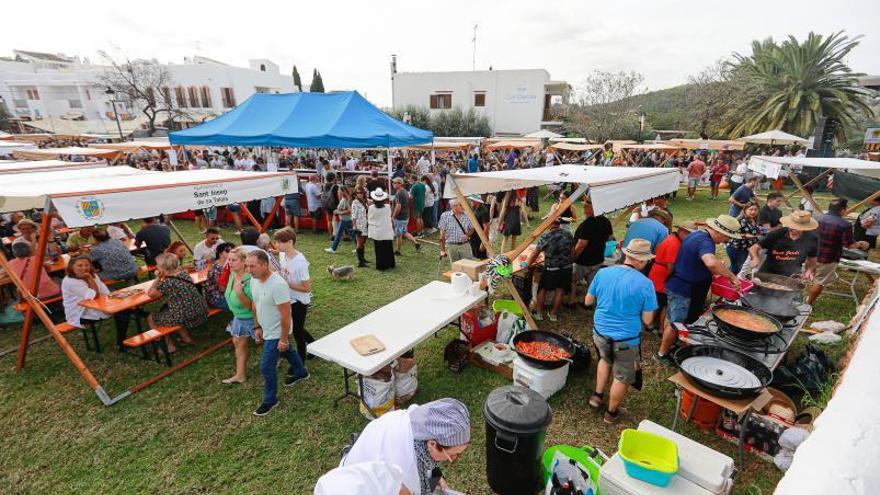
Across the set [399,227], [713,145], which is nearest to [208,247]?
[399,227]

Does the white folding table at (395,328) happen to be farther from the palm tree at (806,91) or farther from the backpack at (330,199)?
the palm tree at (806,91)

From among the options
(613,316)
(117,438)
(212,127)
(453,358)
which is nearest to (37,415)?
(117,438)

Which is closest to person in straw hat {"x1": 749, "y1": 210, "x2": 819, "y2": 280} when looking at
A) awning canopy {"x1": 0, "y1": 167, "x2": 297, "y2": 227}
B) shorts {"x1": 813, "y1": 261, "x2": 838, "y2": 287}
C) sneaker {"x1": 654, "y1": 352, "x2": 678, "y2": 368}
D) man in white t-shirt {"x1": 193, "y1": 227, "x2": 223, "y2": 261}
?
shorts {"x1": 813, "y1": 261, "x2": 838, "y2": 287}

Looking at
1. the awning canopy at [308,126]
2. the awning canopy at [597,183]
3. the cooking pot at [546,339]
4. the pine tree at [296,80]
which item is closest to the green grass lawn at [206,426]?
the cooking pot at [546,339]

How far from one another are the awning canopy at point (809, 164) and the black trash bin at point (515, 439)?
25.8 feet

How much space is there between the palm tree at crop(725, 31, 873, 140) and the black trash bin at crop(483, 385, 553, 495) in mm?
27890

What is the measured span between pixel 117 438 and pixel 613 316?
513cm

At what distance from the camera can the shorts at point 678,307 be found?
4.93m

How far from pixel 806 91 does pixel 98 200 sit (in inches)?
1240

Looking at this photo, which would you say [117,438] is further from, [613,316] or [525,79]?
[525,79]

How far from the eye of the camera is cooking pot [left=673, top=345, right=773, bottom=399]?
331 cm

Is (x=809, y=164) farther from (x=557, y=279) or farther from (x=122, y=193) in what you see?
(x=122, y=193)

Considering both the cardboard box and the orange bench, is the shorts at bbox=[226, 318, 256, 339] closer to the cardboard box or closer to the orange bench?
the orange bench

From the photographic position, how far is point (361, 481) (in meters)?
1.62
